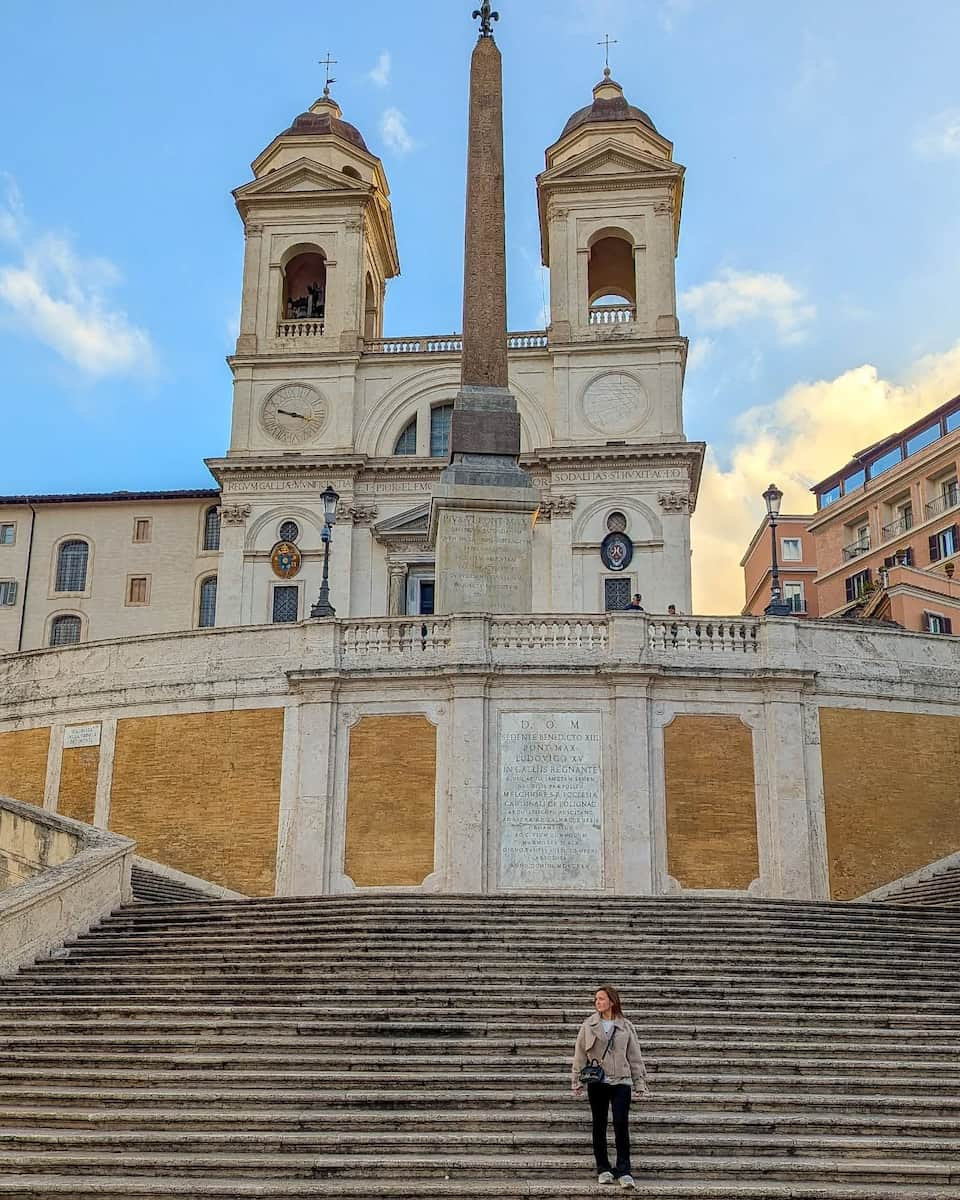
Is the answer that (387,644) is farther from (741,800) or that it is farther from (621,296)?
(621,296)

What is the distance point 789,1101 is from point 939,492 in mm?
51914

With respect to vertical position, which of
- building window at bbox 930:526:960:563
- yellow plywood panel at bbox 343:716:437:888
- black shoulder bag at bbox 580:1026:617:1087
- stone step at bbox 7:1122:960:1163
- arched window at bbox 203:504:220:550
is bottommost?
stone step at bbox 7:1122:960:1163

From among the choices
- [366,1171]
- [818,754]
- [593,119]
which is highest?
[593,119]

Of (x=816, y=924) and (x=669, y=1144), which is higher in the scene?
(x=816, y=924)

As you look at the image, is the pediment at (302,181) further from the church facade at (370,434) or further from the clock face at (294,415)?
the clock face at (294,415)

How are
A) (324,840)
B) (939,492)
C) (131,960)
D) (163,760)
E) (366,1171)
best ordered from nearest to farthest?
1. (366,1171)
2. (131,960)
3. (324,840)
4. (163,760)
5. (939,492)

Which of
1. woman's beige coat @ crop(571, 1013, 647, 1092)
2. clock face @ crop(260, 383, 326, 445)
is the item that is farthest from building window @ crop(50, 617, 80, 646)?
woman's beige coat @ crop(571, 1013, 647, 1092)

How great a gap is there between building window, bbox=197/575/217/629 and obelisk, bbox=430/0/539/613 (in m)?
20.9

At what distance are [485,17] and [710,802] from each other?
17713 mm

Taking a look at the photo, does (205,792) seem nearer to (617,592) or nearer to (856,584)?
(617,592)

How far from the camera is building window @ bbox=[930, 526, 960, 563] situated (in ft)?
187

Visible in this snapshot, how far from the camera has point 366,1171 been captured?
9.74 m

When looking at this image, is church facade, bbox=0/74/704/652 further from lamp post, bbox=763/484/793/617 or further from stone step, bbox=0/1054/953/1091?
stone step, bbox=0/1054/953/1091

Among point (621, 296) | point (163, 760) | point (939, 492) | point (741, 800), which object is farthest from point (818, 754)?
point (939, 492)
